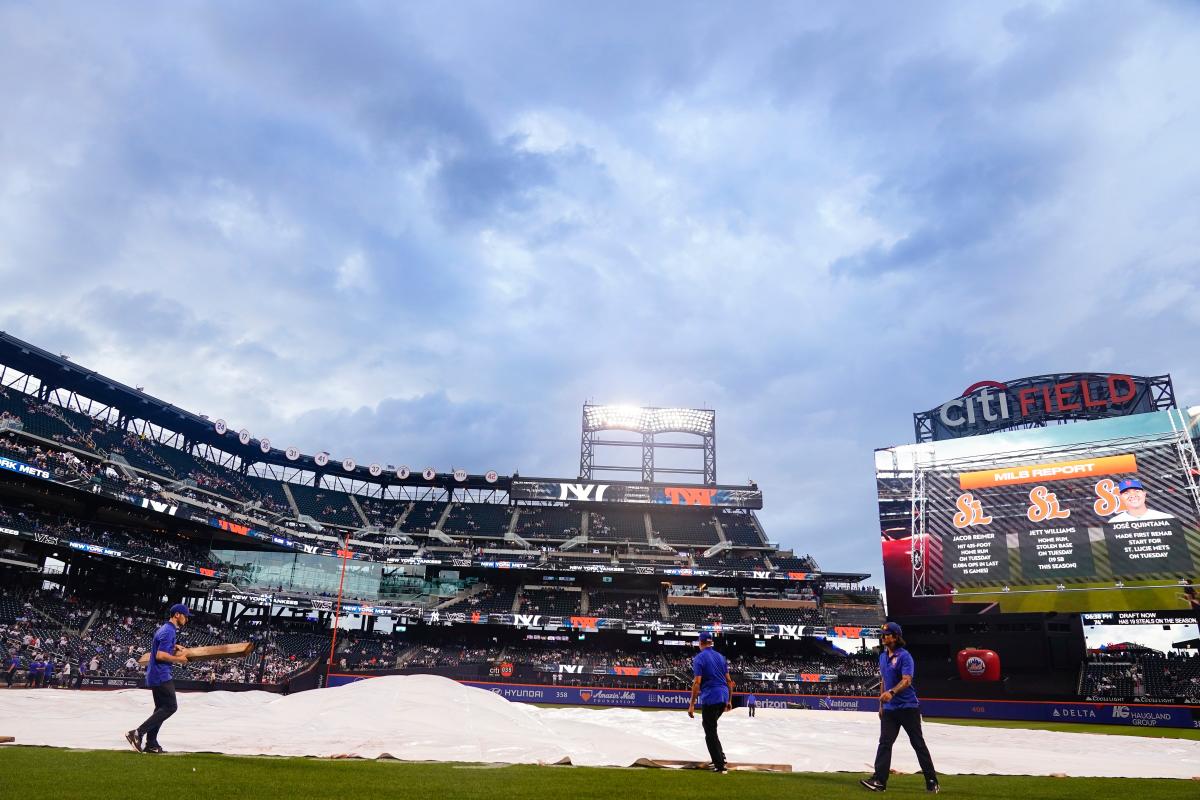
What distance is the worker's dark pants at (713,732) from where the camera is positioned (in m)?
9.55

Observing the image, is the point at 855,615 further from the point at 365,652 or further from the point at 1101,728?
the point at 365,652

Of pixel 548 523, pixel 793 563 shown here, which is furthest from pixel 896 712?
pixel 548 523

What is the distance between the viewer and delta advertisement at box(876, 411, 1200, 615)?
39.2 metres

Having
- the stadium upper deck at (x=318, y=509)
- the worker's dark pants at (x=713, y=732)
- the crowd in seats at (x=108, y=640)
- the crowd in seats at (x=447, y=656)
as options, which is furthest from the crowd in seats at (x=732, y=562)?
the worker's dark pants at (x=713, y=732)

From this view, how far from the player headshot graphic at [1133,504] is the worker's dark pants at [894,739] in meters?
39.4

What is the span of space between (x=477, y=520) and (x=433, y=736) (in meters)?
62.0

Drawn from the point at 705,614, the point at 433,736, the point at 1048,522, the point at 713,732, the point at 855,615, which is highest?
the point at 1048,522

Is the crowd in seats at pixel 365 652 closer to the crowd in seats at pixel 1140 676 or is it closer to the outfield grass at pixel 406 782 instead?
the crowd in seats at pixel 1140 676

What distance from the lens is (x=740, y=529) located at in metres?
70.6

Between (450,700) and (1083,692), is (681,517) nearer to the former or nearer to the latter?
(1083,692)

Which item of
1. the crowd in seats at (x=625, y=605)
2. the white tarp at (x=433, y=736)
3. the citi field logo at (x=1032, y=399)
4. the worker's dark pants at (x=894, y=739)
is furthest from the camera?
the crowd in seats at (x=625, y=605)

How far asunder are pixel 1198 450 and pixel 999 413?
10616 millimetres

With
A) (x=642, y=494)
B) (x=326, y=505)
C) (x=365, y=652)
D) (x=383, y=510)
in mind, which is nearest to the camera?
(x=365, y=652)

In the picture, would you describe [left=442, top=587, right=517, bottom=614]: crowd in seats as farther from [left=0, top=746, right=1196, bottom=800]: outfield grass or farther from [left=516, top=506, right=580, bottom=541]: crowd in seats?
[left=0, top=746, right=1196, bottom=800]: outfield grass
